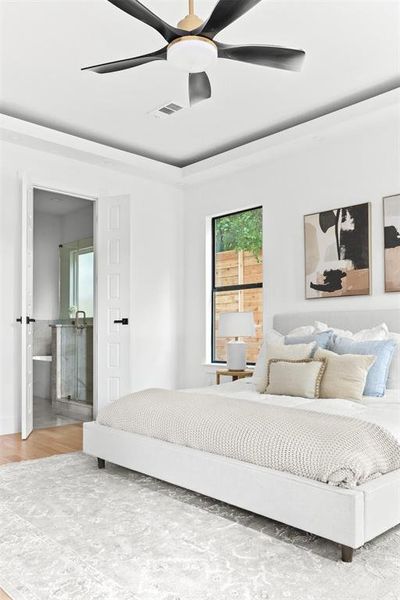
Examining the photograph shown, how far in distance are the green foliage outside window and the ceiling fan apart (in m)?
2.70

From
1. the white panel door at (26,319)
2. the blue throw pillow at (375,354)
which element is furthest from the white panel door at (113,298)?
the blue throw pillow at (375,354)

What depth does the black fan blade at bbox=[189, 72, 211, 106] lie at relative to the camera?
121 inches

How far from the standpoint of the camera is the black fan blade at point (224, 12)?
7.72ft

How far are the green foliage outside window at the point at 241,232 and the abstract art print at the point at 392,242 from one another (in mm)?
1544

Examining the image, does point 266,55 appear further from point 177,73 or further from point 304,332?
point 304,332

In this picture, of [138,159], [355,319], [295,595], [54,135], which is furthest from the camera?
[138,159]

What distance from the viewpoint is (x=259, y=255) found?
5512 millimetres

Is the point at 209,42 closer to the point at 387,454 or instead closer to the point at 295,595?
the point at 387,454

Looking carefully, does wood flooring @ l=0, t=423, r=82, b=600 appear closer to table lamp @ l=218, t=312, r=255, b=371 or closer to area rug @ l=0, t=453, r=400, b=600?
area rug @ l=0, t=453, r=400, b=600

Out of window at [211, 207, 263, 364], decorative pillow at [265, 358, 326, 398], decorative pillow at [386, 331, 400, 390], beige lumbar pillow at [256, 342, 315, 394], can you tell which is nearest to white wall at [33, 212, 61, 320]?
window at [211, 207, 263, 364]

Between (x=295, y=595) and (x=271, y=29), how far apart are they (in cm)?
319

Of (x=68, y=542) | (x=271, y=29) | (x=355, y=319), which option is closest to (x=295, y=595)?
(x=68, y=542)

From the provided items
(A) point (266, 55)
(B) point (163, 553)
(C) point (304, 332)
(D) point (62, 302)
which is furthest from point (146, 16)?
(D) point (62, 302)

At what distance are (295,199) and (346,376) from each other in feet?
7.43
